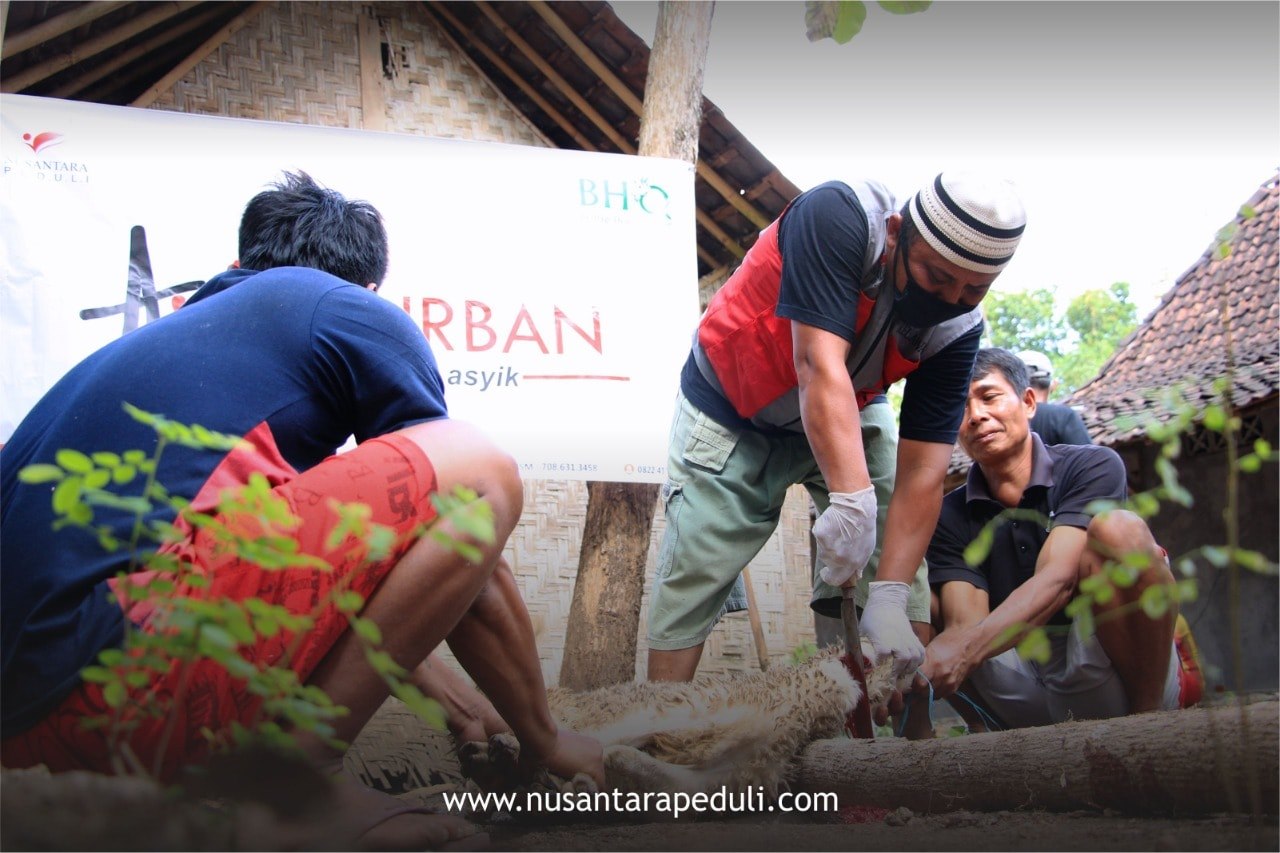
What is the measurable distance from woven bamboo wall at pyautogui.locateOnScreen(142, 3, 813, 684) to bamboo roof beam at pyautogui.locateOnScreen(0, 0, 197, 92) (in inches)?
12.6

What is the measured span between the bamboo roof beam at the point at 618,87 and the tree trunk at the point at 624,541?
0.36 metres

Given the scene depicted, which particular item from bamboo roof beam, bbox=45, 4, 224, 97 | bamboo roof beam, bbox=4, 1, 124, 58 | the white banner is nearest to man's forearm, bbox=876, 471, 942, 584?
the white banner

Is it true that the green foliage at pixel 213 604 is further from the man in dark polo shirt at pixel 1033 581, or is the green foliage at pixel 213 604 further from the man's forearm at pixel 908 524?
the man in dark polo shirt at pixel 1033 581

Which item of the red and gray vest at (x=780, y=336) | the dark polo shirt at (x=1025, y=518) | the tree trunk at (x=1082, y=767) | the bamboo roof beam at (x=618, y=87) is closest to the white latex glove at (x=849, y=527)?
the red and gray vest at (x=780, y=336)

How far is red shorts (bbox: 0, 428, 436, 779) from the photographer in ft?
4.57

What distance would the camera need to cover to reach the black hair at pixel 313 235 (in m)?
1.94

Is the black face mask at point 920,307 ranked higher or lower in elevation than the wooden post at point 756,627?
higher

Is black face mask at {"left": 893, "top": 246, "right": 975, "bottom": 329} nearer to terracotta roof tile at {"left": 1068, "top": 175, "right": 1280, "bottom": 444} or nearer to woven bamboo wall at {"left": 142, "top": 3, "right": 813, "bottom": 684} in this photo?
woven bamboo wall at {"left": 142, "top": 3, "right": 813, "bottom": 684}

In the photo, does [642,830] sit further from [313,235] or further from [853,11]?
[853,11]

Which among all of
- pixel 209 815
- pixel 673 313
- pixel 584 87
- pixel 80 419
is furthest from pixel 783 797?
pixel 584 87

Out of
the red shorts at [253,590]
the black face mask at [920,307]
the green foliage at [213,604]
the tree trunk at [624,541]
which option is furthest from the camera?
the tree trunk at [624,541]

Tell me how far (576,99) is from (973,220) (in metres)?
2.72

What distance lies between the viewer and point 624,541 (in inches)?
151

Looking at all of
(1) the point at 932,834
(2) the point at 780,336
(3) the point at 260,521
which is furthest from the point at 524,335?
(3) the point at 260,521
